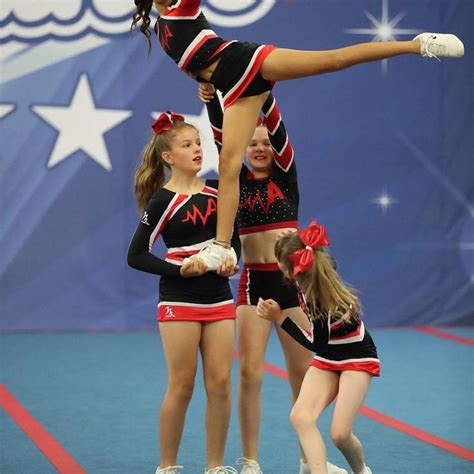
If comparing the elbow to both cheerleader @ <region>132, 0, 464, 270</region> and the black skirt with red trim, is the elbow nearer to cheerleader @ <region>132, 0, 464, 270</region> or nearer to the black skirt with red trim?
cheerleader @ <region>132, 0, 464, 270</region>

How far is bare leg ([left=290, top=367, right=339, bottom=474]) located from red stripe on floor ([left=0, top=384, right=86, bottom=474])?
1074 millimetres

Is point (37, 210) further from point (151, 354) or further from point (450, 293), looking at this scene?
point (450, 293)

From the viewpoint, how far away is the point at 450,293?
822cm

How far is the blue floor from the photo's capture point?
4410mm

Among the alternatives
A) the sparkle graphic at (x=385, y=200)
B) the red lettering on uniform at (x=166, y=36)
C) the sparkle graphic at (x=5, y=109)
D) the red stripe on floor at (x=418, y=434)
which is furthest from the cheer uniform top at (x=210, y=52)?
the sparkle graphic at (x=385, y=200)

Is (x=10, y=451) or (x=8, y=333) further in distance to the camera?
(x=8, y=333)

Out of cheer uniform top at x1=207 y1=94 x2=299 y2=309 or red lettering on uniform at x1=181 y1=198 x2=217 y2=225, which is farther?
cheer uniform top at x1=207 y1=94 x2=299 y2=309

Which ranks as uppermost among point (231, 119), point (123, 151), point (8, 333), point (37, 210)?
point (231, 119)

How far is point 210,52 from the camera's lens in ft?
12.5

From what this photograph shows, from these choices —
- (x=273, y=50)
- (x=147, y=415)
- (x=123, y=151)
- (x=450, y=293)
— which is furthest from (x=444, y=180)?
(x=273, y=50)

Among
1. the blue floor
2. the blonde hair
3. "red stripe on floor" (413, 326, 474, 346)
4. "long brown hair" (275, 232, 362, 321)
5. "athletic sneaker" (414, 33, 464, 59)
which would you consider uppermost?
"athletic sneaker" (414, 33, 464, 59)

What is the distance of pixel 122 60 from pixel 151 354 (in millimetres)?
2403

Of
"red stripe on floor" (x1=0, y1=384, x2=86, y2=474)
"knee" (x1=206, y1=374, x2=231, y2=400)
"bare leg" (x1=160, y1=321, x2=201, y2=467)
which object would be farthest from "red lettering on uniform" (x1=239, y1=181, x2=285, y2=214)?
"red stripe on floor" (x1=0, y1=384, x2=86, y2=474)

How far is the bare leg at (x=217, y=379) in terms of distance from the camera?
→ 385cm
